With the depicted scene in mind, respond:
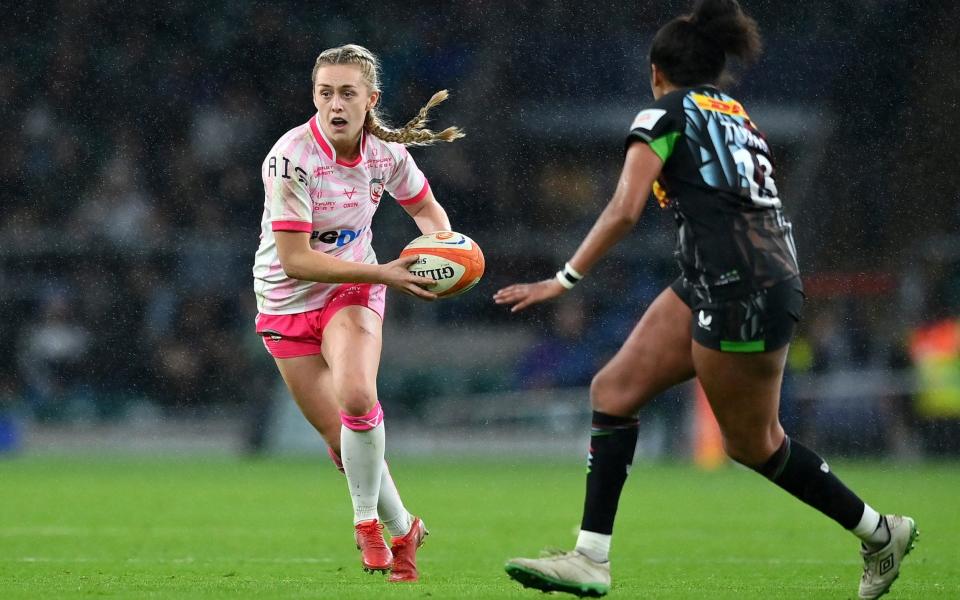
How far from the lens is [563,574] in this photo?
4.59 metres

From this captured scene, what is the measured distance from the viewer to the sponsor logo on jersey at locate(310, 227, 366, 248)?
5.75 metres

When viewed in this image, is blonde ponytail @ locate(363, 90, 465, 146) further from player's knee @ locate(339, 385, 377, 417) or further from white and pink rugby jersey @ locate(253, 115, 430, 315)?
player's knee @ locate(339, 385, 377, 417)

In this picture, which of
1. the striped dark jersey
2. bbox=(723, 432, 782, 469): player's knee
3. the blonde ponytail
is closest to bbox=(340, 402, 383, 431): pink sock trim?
the blonde ponytail

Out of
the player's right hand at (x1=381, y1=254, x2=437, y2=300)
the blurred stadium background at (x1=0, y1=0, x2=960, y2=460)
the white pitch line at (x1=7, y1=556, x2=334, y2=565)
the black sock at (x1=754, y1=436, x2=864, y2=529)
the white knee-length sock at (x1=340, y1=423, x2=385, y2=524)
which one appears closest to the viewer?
the black sock at (x1=754, y1=436, x2=864, y2=529)

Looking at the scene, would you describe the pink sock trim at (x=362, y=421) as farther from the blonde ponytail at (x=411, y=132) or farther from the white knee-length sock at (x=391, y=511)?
the blonde ponytail at (x=411, y=132)

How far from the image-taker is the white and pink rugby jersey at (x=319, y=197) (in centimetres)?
550

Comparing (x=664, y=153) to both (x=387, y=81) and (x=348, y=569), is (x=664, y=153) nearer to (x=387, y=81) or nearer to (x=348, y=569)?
(x=348, y=569)

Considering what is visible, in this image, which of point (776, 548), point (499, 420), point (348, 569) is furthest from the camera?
point (499, 420)

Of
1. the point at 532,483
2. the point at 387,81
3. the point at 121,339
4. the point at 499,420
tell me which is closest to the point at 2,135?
the point at 121,339

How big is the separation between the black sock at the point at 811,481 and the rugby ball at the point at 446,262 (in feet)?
4.61

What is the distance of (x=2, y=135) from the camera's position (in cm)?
1759

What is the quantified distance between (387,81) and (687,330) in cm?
1342

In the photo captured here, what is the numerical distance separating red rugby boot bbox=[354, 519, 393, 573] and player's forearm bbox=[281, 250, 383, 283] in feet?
3.26

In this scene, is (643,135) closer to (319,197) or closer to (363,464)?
(319,197)
